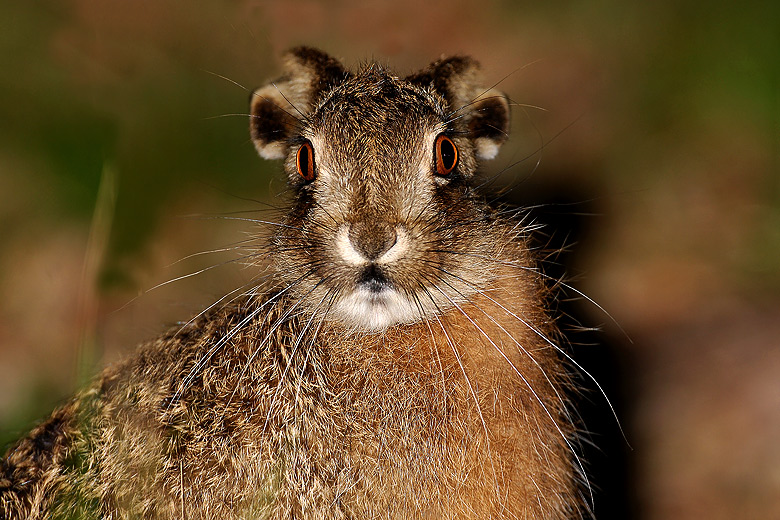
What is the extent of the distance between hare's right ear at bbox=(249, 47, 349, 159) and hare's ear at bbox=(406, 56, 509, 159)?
324mm

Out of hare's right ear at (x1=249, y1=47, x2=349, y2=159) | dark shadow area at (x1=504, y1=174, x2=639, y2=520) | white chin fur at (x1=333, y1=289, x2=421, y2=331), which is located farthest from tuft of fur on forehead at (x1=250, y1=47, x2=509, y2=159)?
white chin fur at (x1=333, y1=289, x2=421, y2=331)

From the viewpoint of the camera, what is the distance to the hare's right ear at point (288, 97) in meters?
2.95

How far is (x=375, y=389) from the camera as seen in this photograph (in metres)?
2.53

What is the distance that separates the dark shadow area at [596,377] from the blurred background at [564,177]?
1 cm

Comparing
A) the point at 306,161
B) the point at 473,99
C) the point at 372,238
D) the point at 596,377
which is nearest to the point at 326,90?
the point at 306,161

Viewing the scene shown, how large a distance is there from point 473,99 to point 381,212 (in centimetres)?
95

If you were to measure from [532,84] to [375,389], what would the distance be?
2.81 meters

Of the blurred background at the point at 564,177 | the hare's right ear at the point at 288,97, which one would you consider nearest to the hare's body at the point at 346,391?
the hare's right ear at the point at 288,97

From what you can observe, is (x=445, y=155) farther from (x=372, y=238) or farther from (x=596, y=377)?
(x=596, y=377)

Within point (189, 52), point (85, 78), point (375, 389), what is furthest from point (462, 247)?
point (85, 78)

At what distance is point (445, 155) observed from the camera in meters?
2.60

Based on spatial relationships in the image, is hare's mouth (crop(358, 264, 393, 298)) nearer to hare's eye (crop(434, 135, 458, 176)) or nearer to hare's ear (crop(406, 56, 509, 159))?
hare's eye (crop(434, 135, 458, 176))

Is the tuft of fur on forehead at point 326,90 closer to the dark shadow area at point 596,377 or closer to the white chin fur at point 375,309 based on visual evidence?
the dark shadow area at point 596,377

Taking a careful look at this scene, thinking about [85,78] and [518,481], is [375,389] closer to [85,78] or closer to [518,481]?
[518,481]
